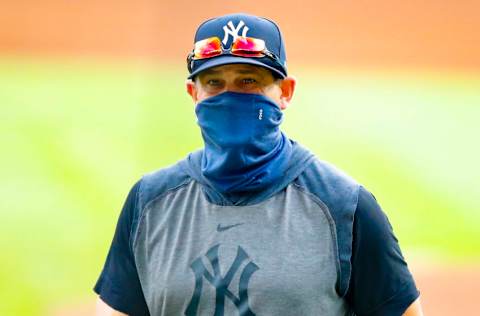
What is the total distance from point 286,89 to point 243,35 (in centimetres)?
18

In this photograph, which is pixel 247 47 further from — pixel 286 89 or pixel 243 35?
pixel 286 89

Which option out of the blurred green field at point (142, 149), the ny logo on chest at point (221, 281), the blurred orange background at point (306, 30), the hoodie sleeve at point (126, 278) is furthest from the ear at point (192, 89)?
the blurred orange background at point (306, 30)

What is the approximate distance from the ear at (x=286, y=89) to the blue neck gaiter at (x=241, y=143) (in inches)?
2.6

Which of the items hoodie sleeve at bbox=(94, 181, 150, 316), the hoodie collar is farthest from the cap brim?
hoodie sleeve at bbox=(94, 181, 150, 316)

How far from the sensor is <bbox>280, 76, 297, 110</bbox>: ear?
6.97ft

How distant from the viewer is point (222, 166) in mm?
2008

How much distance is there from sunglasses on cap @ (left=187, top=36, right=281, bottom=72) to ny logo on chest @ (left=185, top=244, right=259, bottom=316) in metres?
0.46

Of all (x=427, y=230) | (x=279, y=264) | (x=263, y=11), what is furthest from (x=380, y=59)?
(x=279, y=264)

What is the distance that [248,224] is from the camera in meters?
1.98

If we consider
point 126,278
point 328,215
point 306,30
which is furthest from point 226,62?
point 306,30

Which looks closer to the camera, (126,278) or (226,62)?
(226,62)

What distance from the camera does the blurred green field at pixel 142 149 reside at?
156 inches

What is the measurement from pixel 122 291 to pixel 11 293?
194 centimetres

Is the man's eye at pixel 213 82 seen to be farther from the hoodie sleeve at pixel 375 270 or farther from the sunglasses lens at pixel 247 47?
the hoodie sleeve at pixel 375 270
